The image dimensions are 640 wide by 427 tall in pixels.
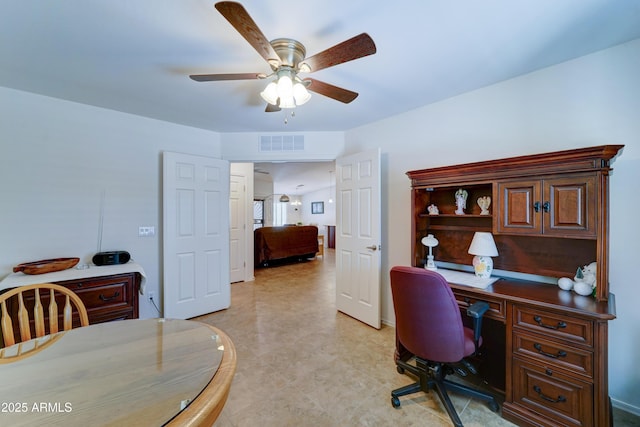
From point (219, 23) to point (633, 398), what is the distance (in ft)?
11.5

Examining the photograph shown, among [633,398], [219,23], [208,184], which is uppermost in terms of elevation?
[219,23]

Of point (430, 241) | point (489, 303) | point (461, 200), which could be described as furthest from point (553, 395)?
point (461, 200)

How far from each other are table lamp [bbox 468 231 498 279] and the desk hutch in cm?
13

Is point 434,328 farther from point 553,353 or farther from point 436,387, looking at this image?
point 553,353

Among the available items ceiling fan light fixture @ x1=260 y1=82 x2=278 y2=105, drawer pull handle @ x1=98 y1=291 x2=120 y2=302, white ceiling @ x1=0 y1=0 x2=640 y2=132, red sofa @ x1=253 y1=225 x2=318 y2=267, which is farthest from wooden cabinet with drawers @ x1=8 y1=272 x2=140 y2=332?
red sofa @ x1=253 y1=225 x2=318 y2=267

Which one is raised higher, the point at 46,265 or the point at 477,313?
the point at 46,265

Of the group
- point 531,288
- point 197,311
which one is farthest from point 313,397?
point 197,311

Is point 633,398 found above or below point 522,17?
below

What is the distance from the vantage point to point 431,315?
162 cm

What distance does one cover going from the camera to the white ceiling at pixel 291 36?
54.3 inches

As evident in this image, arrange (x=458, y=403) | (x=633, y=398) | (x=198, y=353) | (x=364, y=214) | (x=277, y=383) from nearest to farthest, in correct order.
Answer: (x=198, y=353) → (x=633, y=398) → (x=458, y=403) → (x=277, y=383) → (x=364, y=214)

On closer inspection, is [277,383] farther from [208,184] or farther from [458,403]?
[208,184]

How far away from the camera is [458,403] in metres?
1.80

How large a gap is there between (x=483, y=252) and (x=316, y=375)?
5.51 feet
